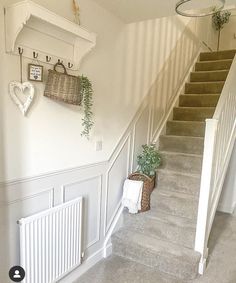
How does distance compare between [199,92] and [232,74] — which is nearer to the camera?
[232,74]

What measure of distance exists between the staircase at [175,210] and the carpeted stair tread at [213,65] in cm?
96

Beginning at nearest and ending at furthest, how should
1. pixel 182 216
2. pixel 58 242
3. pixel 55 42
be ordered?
pixel 55 42, pixel 58 242, pixel 182 216

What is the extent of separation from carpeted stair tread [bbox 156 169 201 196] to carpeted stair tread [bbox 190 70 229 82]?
85.3 inches

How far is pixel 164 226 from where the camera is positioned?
275 centimetres

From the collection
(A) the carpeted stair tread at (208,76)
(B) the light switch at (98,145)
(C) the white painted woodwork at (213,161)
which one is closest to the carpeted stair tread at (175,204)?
(C) the white painted woodwork at (213,161)

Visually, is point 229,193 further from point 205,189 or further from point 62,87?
point 62,87

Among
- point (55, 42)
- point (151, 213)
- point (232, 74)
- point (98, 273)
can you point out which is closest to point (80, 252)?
point (98, 273)

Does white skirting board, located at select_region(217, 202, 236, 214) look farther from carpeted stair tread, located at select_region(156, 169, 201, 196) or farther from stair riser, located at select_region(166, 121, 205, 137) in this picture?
carpeted stair tread, located at select_region(156, 169, 201, 196)

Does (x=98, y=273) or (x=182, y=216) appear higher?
(x=182, y=216)

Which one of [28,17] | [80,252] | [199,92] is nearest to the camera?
[28,17]

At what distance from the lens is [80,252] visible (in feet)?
7.54

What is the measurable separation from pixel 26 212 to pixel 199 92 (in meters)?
3.49

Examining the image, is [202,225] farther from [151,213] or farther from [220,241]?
[220,241]

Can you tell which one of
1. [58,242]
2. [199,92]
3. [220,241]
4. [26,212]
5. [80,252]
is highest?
[199,92]
